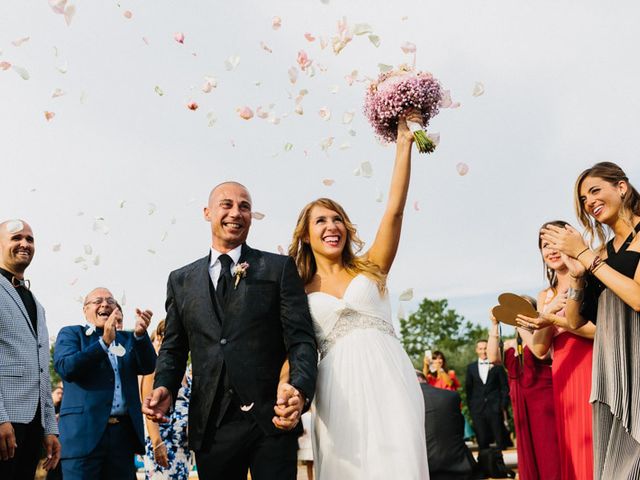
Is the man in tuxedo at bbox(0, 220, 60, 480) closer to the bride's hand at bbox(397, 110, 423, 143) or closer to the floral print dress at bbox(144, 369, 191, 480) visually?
the floral print dress at bbox(144, 369, 191, 480)

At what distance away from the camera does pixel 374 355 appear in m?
4.47

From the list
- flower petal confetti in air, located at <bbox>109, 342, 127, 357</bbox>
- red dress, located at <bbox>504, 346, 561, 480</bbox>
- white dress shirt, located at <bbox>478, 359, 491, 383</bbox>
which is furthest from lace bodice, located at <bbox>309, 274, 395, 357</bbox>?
white dress shirt, located at <bbox>478, 359, 491, 383</bbox>

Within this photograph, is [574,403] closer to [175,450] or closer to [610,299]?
[610,299]

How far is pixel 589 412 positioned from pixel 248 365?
3.40 meters

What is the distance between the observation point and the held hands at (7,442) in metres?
4.73

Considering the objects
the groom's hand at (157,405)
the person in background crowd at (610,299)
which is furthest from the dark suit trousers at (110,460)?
the person in background crowd at (610,299)

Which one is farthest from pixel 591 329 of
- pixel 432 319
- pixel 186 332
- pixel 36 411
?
pixel 432 319

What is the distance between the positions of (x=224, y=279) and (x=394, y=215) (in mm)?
1252

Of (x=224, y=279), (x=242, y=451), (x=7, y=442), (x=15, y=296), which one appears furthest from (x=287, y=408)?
(x=15, y=296)

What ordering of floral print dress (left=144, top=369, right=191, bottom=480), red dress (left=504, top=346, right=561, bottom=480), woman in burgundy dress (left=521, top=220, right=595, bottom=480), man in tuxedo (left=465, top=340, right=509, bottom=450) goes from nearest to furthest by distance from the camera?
woman in burgundy dress (left=521, top=220, right=595, bottom=480) → red dress (left=504, top=346, right=561, bottom=480) → floral print dress (left=144, top=369, right=191, bottom=480) → man in tuxedo (left=465, top=340, right=509, bottom=450)

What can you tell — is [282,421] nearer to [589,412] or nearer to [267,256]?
[267,256]

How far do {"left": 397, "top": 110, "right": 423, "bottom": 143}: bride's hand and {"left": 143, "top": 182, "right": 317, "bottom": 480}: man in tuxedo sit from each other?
4.24 ft

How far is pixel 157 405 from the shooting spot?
3.89 meters

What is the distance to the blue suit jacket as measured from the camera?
21.2 ft
